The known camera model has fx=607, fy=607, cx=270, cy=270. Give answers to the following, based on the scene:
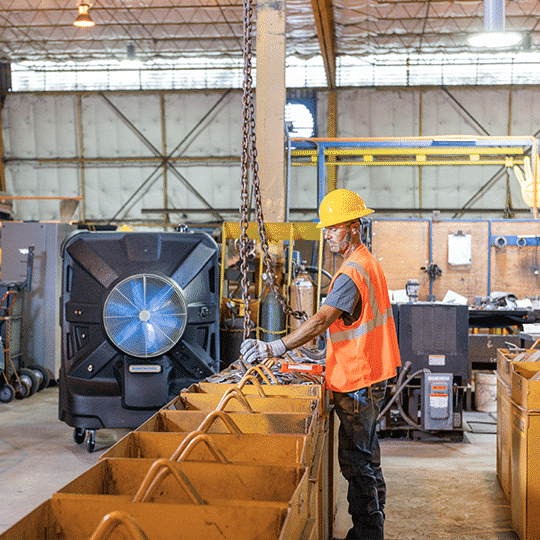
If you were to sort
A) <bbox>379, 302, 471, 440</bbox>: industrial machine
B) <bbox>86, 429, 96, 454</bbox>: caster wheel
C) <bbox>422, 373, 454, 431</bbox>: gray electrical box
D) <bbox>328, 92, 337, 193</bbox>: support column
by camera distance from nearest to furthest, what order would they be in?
<bbox>86, 429, 96, 454</bbox>: caster wheel < <bbox>422, 373, 454, 431</bbox>: gray electrical box < <bbox>379, 302, 471, 440</bbox>: industrial machine < <bbox>328, 92, 337, 193</bbox>: support column

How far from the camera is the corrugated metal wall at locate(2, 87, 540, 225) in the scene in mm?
15195

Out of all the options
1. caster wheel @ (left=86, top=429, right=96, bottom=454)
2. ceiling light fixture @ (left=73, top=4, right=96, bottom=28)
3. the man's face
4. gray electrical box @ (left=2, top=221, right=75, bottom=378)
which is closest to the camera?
the man's face

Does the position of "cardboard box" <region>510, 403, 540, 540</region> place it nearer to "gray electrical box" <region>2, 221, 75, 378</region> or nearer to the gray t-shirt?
the gray t-shirt

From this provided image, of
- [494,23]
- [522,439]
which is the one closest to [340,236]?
[522,439]

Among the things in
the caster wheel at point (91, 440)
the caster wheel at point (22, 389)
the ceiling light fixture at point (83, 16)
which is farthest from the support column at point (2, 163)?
the caster wheel at point (91, 440)

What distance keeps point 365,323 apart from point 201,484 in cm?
163

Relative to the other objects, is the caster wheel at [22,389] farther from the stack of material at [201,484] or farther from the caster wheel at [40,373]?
the stack of material at [201,484]

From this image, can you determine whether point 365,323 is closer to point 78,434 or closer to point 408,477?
point 408,477

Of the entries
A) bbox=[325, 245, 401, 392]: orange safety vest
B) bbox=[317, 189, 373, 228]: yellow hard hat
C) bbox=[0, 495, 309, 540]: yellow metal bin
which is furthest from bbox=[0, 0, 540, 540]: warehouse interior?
bbox=[317, 189, 373, 228]: yellow hard hat

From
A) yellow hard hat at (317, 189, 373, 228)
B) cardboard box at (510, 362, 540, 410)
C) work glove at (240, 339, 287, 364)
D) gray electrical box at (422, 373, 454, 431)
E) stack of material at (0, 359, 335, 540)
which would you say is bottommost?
gray electrical box at (422, 373, 454, 431)

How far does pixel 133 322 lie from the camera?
16.9ft

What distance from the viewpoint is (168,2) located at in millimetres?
12930

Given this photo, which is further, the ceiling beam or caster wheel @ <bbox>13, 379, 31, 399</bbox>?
the ceiling beam

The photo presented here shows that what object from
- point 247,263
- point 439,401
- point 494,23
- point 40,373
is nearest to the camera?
point 247,263
